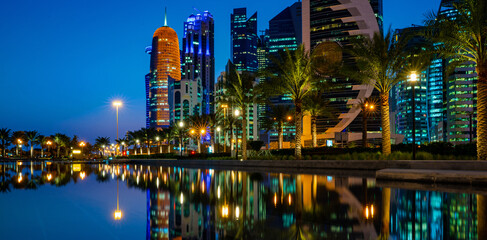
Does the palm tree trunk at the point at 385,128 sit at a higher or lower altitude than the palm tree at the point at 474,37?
lower

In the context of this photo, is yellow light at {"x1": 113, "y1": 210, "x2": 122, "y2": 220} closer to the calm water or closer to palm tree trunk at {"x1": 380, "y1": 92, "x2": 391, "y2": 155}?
the calm water

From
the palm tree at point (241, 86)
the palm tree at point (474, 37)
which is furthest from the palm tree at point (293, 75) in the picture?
the palm tree at point (474, 37)

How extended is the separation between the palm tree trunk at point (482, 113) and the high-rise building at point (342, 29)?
85.7m

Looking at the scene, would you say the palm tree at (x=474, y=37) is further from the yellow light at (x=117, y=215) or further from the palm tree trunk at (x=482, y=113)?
→ the yellow light at (x=117, y=215)

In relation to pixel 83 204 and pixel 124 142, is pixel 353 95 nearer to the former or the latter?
pixel 124 142

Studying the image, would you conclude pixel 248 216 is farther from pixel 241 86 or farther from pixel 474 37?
pixel 241 86

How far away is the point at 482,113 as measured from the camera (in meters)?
20.6

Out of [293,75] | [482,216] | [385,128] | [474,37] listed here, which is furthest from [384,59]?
[482,216]

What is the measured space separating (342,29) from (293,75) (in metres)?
88.4

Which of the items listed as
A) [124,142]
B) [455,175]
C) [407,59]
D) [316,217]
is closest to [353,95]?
[124,142]

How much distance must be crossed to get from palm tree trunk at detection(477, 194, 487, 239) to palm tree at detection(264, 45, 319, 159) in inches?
802

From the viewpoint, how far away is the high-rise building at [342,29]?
356 feet

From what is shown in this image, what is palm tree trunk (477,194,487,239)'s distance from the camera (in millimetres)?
6284

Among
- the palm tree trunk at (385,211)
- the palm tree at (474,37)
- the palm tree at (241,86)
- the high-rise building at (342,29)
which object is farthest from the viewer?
the high-rise building at (342,29)
